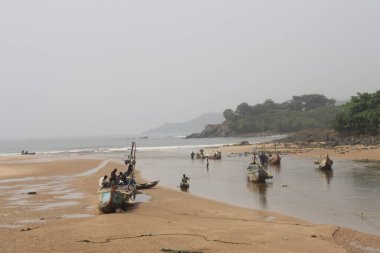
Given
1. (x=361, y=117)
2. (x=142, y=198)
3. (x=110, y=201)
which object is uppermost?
(x=361, y=117)

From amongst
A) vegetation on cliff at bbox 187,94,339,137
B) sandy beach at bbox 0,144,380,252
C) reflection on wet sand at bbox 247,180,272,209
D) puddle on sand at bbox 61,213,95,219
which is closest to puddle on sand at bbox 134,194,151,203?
sandy beach at bbox 0,144,380,252

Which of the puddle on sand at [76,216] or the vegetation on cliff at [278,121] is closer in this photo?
the puddle on sand at [76,216]

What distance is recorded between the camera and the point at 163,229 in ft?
57.3

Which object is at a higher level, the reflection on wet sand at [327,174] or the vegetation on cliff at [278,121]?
the vegetation on cliff at [278,121]

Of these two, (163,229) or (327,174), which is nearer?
(163,229)

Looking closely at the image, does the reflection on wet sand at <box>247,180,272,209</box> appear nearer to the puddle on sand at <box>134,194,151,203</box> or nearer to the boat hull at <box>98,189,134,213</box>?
the puddle on sand at <box>134,194,151,203</box>

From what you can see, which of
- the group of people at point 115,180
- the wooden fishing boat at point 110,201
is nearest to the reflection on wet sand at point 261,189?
the wooden fishing boat at point 110,201

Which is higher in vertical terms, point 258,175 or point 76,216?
point 258,175

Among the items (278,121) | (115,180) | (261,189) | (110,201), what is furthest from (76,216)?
(278,121)

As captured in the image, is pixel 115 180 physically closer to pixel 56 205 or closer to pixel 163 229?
pixel 56 205

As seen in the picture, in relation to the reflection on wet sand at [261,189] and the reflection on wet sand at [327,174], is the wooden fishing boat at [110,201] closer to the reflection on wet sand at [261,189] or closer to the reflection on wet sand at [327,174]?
the reflection on wet sand at [261,189]

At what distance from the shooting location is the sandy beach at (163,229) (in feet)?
48.6

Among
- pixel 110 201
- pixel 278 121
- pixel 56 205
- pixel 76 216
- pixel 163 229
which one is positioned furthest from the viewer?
pixel 278 121

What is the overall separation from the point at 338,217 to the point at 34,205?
17.6 metres
